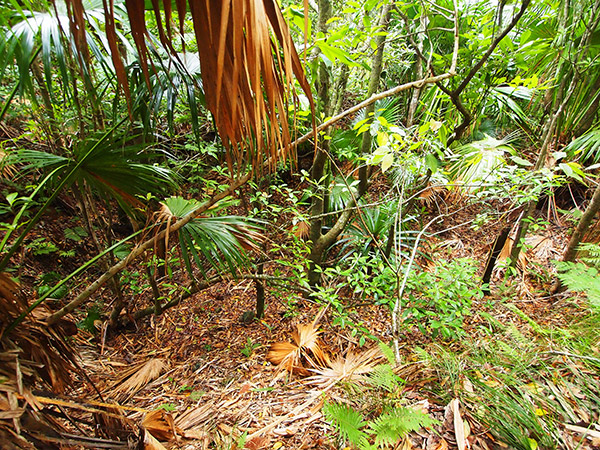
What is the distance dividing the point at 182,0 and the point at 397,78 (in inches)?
182

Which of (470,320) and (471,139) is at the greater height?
(471,139)

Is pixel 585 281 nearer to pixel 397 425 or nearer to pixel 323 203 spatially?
pixel 397 425

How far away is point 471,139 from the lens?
11.9 ft

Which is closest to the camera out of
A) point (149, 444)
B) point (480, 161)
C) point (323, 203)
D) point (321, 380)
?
point (149, 444)

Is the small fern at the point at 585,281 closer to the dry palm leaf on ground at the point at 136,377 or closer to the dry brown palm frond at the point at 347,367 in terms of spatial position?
the dry brown palm frond at the point at 347,367

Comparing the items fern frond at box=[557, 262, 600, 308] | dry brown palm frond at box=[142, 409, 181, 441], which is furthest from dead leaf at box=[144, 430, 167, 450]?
fern frond at box=[557, 262, 600, 308]

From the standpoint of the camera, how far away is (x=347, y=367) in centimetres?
189

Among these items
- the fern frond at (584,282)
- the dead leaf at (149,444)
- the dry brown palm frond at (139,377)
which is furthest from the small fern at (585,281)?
the dry brown palm frond at (139,377)

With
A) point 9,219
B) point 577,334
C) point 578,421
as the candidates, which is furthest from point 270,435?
point 9,219

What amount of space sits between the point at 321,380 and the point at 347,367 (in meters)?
0.20

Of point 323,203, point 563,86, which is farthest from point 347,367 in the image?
point 563,86

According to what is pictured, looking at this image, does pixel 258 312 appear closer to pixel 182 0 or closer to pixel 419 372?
pixel 419 372

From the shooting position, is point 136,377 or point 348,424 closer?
point 348,424

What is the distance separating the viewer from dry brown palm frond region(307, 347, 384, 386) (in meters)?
1.74
